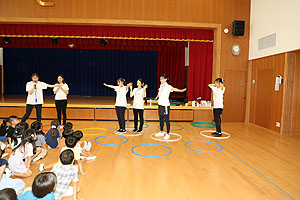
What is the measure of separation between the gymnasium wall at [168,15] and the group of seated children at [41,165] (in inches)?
198

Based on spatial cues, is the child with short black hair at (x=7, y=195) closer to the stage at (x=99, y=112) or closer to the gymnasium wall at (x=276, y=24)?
the stage at (x=99, y=112)

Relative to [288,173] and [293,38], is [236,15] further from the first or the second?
[288,173]

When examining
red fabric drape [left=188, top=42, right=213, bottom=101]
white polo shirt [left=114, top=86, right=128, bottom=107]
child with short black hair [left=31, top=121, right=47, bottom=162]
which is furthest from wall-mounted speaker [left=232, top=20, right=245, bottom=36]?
child with short black hair [left=31, top=121, right=47, bottom=162]

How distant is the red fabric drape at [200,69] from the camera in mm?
8844

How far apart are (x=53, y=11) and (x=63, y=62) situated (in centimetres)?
782

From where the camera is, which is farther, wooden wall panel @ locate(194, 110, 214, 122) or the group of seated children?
wooden wall panel @ locate(194, 110, 214, 122)

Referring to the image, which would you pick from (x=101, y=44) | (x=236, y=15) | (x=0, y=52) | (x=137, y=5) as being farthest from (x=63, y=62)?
(x=236, y=15)

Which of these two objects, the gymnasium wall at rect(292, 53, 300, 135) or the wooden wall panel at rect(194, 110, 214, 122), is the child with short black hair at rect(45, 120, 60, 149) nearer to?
the wooden wall panel at rect(194, 110, 214, 122)

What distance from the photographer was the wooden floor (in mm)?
2986

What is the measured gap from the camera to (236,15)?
8.32 meters

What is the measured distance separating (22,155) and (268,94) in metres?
7.13

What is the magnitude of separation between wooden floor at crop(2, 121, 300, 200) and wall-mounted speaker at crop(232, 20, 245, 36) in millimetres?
4243

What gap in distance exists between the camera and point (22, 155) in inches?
129

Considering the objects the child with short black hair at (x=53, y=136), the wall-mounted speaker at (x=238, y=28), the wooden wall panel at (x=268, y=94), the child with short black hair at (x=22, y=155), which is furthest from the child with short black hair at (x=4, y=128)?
the wall-mounted speaker at (x=238, y=28)
